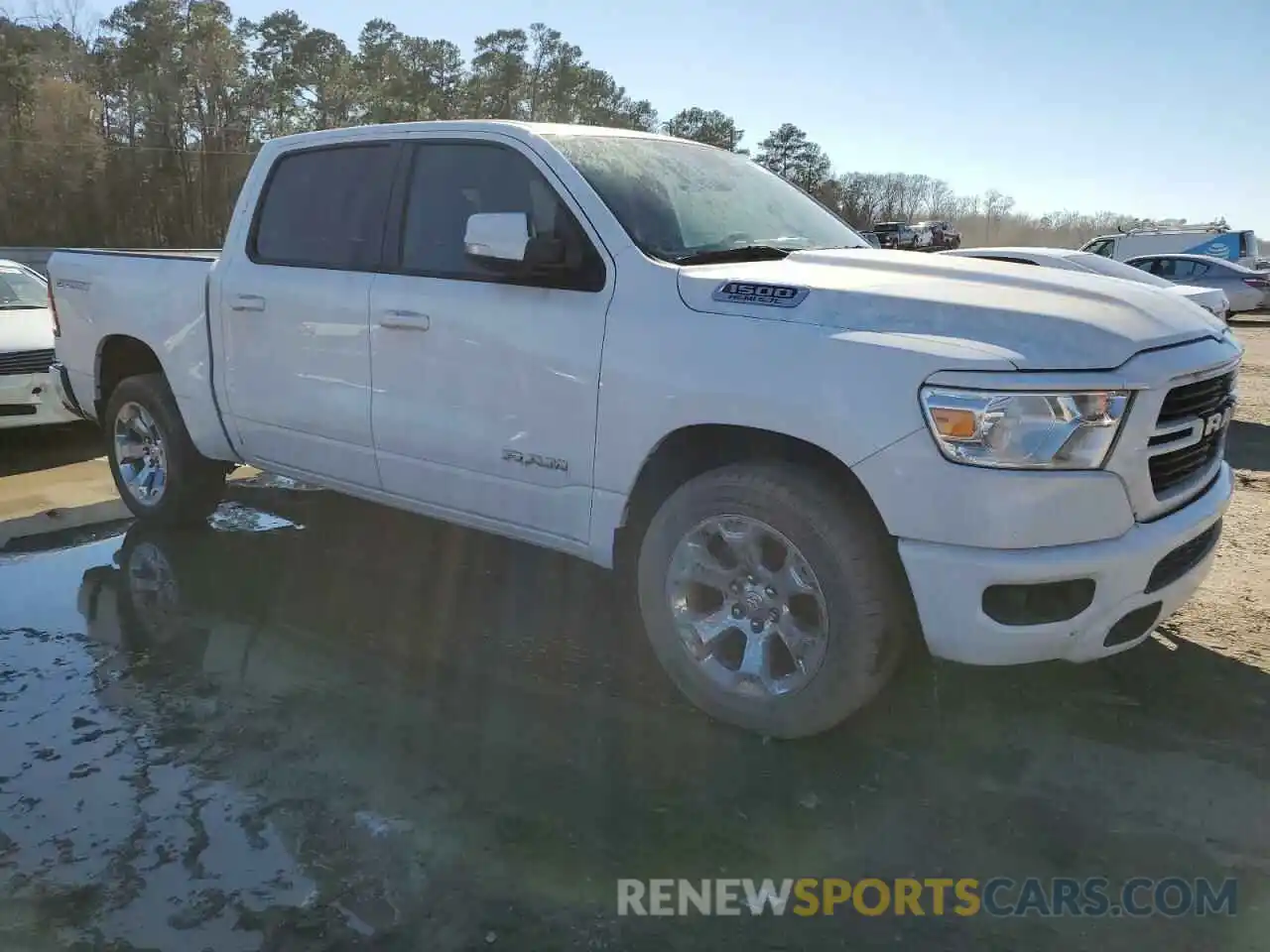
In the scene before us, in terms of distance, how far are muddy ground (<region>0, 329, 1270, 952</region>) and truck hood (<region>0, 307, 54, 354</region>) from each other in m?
3.68

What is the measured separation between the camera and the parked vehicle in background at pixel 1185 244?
2505 cm

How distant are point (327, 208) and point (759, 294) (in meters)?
2.38

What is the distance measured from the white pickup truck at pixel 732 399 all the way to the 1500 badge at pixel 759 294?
0.5 inches

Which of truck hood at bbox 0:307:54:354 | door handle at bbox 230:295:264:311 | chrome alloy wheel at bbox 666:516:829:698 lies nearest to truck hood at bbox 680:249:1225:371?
→ chrome alloy wheel at bbox 666:516:829:698

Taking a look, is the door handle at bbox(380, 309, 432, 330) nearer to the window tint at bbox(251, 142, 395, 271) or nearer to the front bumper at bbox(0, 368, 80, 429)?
the window tint at bbox(251, 142, 395, 271)

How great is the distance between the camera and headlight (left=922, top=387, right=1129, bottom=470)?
2744mm

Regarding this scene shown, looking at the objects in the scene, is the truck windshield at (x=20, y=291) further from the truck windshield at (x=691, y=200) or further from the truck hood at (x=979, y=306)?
the truck hood at (x=979, y=306)

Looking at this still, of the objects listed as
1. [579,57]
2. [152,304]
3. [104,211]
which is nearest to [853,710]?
[152,304]

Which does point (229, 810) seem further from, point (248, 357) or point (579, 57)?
point (579, 57)

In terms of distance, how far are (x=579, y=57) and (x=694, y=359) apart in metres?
73.2

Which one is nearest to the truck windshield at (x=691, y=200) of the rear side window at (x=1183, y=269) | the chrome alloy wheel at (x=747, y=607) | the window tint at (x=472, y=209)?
the window tint at (x=472, y=209)

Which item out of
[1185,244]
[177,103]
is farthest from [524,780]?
[177,103]

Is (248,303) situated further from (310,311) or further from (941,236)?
(941,236)

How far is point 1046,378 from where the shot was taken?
2.74m
